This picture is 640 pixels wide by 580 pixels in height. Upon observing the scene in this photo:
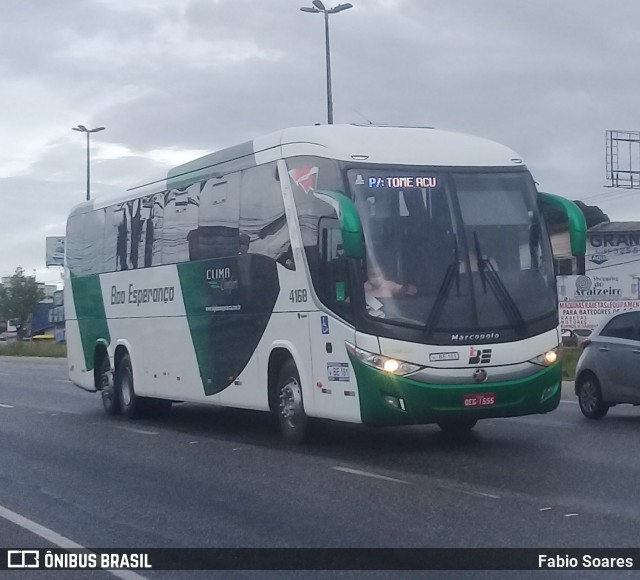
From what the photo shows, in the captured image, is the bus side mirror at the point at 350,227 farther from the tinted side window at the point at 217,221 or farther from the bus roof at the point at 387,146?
the tinted side window at the point at 217,221

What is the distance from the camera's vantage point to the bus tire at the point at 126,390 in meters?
19.6

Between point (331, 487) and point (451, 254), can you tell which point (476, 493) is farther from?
point (451, 254)

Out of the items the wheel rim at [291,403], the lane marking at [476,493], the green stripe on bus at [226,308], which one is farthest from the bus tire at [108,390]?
the lane marking at [476,493]

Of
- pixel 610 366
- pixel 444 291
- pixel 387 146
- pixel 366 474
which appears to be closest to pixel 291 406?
pixel 366 474

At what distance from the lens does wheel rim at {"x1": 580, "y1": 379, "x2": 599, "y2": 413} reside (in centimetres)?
1686

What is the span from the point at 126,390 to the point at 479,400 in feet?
27.7

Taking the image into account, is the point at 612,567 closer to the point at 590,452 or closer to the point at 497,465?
the point at 497,465

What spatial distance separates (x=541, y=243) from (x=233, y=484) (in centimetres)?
452

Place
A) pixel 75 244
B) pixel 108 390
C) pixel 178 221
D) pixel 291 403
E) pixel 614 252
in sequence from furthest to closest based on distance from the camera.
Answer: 1. pixel 614 252
2. pixel 75 244
3. pixel 108 390
4. pixel 178 221
5. pixel 291 403

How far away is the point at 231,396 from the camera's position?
16016mm

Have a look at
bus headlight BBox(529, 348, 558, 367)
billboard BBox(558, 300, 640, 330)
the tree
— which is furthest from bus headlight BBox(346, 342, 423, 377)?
the tree

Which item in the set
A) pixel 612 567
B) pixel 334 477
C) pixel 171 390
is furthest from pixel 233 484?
pixel 171 390

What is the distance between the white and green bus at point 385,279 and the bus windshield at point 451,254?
0.6 inches

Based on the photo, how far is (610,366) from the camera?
16.5 metres
